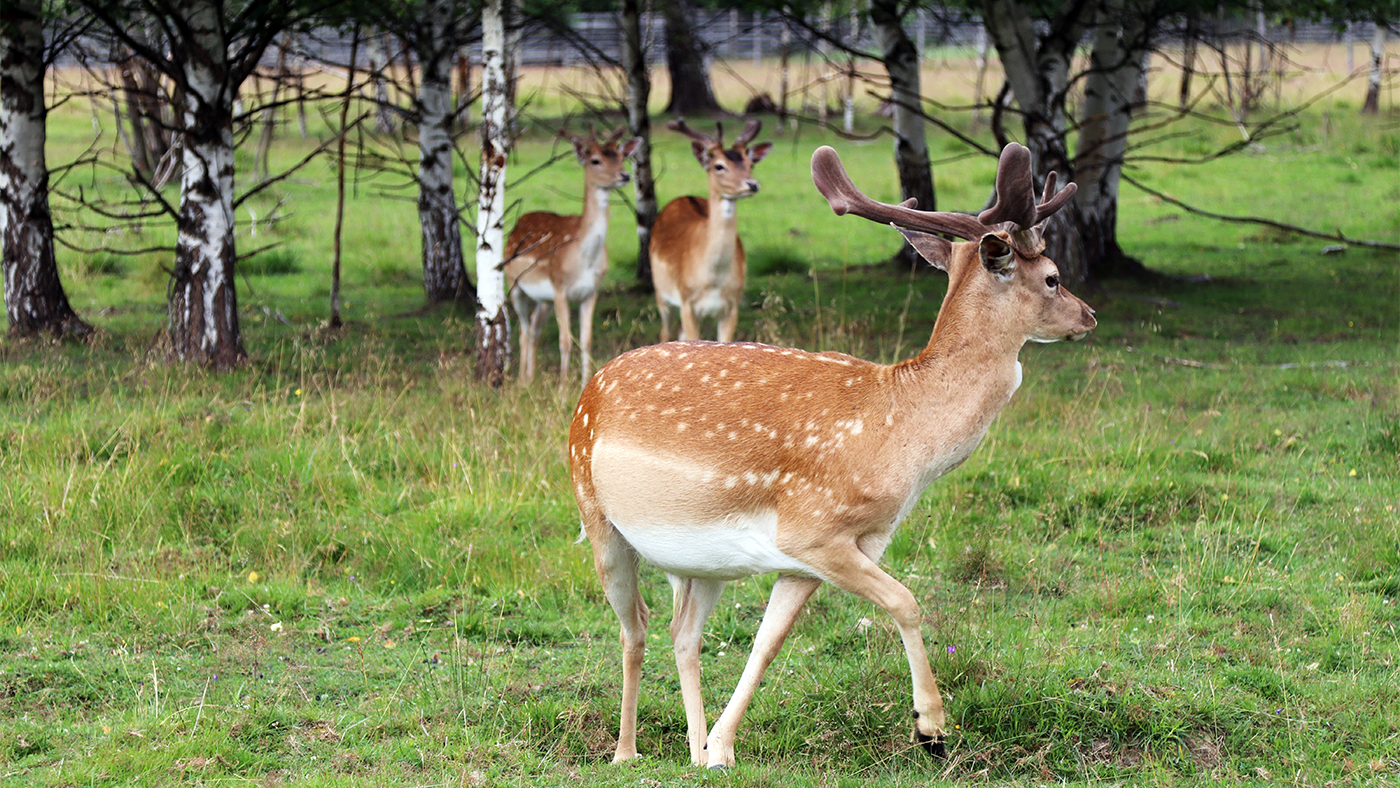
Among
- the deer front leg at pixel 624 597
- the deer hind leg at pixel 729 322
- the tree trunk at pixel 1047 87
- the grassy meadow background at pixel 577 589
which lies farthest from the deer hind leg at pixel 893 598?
the tree trunk at pixel 1047 87

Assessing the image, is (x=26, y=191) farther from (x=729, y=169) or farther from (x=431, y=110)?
(x=729, y=169)

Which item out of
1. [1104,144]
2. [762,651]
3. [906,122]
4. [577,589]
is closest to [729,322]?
[906,122]

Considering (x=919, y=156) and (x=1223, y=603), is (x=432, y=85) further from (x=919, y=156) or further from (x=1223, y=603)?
(x=1223, y=603)

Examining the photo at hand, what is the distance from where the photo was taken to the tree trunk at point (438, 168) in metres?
11.5

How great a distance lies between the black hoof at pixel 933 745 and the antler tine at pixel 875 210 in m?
1.51

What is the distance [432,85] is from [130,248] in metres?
4.86

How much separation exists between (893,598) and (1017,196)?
123 centimetres

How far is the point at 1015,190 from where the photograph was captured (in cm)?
388

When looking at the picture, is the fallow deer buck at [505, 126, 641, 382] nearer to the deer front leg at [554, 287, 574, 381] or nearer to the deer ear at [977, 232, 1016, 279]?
the deer front leg at [554, 287, 574, 381]

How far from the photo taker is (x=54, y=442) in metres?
6.88

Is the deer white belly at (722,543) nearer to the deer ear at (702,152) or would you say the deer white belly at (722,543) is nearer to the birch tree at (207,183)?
the birch tree at (207,183)

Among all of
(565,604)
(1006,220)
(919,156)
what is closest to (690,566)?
(1006,220)

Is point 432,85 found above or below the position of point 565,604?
above

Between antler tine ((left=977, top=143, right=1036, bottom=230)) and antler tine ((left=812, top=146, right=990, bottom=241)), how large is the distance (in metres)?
0.09
